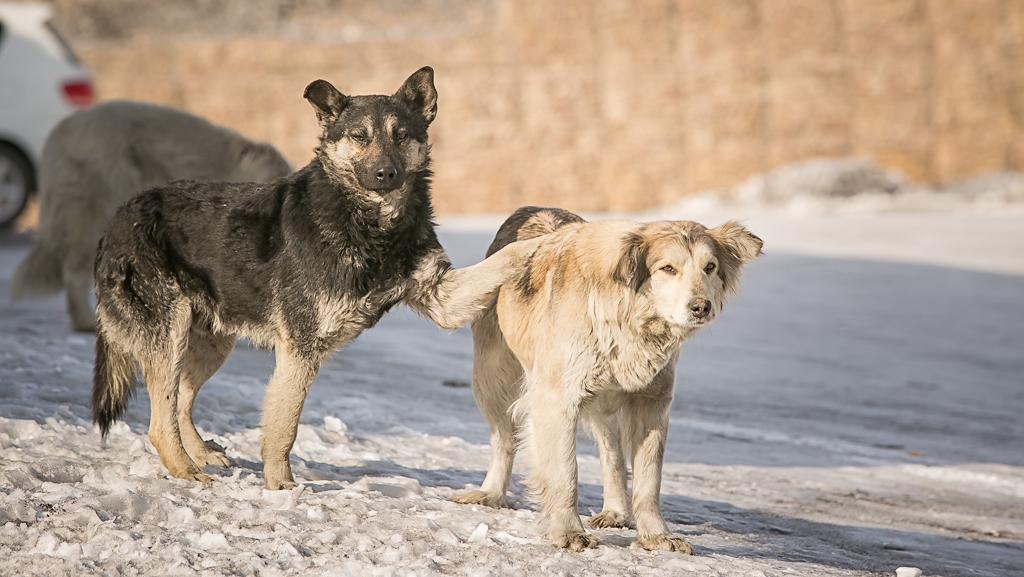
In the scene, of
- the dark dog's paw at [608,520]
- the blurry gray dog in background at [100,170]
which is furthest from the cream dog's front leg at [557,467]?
the blurry gray dog in background at [100,170]

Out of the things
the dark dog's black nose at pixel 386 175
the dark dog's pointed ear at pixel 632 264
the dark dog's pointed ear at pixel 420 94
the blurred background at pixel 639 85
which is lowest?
the dark dog's pointed ear at pixel 632 264

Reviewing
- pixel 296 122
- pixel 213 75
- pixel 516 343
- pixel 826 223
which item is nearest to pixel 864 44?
pixel 826 223

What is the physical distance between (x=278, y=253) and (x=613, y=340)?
1607 millimetres

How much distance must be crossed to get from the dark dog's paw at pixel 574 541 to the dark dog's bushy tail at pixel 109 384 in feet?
7.36

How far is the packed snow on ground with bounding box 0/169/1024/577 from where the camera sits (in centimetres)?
488

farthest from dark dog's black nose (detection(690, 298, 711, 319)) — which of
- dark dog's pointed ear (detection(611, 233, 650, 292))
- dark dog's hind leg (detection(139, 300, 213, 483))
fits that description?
dark dog's hind leg (detection(139, 300, 213, 483))

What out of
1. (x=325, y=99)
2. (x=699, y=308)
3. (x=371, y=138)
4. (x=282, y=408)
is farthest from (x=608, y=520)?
(x=325, y=99)

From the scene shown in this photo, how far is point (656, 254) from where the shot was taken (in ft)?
16.9

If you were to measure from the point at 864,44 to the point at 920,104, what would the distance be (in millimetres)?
1882

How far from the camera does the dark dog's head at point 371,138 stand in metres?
5.44

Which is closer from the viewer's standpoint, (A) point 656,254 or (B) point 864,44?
(A) point 656,254

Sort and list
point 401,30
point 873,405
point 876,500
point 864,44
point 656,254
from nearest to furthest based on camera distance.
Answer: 1. point 656,254
2. point 876,500
3. point 873,405
4. point 864,44
5. point 401,30

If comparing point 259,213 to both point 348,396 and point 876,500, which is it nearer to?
point 348,396

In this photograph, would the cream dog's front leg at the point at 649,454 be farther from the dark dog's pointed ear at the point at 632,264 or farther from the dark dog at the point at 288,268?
the dark dog at the point at 288,268
